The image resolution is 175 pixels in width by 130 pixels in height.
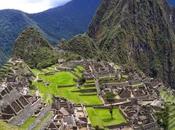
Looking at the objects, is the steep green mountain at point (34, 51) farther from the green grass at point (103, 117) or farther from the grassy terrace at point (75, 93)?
the green grass at point (103, 117)

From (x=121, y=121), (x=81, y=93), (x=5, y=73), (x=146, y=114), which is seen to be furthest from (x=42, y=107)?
(x=5, y=73)

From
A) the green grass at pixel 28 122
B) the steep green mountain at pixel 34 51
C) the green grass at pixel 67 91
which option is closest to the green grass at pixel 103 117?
the green grass at pixel 67 91

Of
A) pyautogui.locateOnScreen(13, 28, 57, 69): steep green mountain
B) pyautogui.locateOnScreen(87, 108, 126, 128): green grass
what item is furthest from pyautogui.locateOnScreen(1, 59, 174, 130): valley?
pyautogui.locateOnScreen(13, 28, 57, 69): steep green mountain

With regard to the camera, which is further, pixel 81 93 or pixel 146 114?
pixel 81 93

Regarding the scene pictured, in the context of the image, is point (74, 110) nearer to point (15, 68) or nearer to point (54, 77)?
point (54, 77)

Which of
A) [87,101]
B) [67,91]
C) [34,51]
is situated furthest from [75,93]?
[34,51]

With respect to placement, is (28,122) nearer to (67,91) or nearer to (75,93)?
(75,93)

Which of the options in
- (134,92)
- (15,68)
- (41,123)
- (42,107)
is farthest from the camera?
(15,68)
